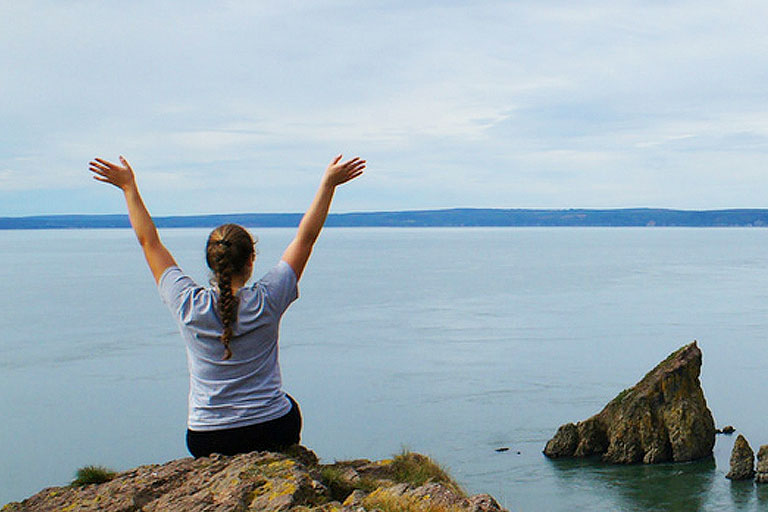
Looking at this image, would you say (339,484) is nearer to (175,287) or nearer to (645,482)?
(175,287)

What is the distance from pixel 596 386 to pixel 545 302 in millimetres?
29721

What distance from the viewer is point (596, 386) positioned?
119 ft

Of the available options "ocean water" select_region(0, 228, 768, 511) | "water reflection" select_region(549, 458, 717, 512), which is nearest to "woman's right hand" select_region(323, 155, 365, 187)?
"ocean water" select_region(0, 228, 768, 511)

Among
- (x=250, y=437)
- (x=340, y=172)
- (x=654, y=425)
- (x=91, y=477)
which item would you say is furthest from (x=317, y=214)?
(x=654, y=425)

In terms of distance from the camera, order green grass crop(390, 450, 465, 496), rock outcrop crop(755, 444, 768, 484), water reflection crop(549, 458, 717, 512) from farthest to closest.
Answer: rock outcrop crop(755, 444, 768, 484) → water reflection crop(549, 458, 717, 512) → green grass crop(390, 450, 465, 496)

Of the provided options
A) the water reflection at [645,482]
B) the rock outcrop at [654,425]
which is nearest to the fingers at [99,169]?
the water reflection at [645,482]

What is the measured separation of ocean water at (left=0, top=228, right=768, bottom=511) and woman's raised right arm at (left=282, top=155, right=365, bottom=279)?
8107mm

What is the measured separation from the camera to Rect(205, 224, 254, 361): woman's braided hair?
359 cm

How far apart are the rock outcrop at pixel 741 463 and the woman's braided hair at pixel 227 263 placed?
78.7 ft

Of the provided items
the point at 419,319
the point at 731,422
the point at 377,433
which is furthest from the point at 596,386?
the point at 419,319

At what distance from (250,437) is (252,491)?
266 millimetres

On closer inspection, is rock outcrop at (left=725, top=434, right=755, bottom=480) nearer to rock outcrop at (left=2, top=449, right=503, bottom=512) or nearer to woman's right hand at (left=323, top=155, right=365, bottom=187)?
rock outcrop at (left=2, top=449, right=503, bottom=512)

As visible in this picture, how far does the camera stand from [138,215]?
12.8 feet

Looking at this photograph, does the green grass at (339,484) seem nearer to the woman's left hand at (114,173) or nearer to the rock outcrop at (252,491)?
the rock outcrop at (252,491)
